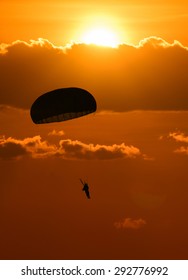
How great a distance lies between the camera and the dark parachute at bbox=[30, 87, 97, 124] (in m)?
66.2

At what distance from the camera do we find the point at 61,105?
66062mm

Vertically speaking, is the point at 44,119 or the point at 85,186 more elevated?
the point at 44,119

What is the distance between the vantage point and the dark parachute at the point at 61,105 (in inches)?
2606
